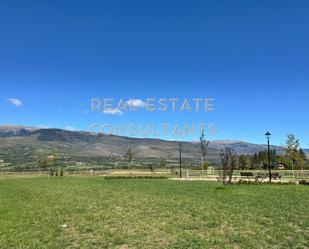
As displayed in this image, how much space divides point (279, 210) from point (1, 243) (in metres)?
11.0

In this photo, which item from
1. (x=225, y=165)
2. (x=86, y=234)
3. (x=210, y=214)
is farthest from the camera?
(x=225, y=165)

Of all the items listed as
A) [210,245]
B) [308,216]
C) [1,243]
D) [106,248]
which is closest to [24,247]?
[1,243]

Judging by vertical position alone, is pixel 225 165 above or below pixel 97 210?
above

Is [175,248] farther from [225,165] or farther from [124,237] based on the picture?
[225,165]

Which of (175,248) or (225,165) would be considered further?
(225,165)

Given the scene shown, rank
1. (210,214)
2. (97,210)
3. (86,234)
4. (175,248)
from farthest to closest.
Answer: (97,210), (210,214), (86,234), (175,248)

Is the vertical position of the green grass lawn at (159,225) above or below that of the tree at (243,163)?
below

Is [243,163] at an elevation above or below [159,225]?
above

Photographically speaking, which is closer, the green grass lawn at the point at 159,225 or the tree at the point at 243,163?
the green grass lawn at the point at 159,225

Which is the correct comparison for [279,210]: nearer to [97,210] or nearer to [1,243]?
[97,210]

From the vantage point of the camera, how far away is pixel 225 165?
35062mm

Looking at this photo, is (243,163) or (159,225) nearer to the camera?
(159,225)

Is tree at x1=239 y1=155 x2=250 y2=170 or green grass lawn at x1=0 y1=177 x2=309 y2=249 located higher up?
tree at x1=239 y1=155 x2=250 y2=170

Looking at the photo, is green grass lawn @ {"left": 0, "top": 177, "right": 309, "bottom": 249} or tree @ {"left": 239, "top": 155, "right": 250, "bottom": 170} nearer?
green grass lawn @ {"left": 0, "top": 177, "right": 309, "bottom": 249}
